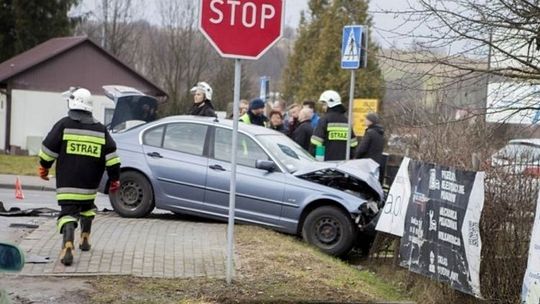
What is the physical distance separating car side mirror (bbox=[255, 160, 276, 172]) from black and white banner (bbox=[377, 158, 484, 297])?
7.04 feet

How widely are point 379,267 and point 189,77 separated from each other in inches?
1349

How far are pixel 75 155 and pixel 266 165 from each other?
9.72 feet

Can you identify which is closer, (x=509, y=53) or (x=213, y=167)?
(x=509, y=53)

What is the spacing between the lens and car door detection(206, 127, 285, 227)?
9500 millimetres

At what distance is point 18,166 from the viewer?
2145 cm

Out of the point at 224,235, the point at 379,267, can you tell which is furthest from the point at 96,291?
the point at 379,267

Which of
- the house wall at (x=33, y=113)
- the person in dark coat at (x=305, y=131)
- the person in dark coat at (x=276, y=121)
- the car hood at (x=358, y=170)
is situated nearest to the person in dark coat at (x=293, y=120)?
the person in dark coat at (x=276, y=121)

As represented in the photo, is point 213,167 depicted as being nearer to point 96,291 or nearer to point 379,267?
point 379,267

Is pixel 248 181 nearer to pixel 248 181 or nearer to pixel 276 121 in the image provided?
pixel 248 181

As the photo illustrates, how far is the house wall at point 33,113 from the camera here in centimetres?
2833

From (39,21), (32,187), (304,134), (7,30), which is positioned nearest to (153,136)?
(304,134)

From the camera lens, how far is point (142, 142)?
10406 mm

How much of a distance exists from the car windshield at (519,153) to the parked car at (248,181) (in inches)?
99.1

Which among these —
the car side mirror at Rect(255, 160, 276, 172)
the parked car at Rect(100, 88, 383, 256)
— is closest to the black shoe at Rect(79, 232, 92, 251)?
the parked car at Rect(100, 88, 383, 256)
